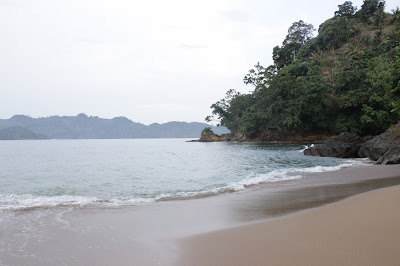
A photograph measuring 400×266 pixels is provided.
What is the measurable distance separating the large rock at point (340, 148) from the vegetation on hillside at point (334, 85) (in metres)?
5.61

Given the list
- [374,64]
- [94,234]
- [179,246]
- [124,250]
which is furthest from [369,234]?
[374,64]

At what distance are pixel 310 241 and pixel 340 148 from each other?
78.2 feet

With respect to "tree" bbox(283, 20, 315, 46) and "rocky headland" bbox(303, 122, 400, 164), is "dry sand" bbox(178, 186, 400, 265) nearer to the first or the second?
"rocky headland" bbox(303, 122, 400, 164)

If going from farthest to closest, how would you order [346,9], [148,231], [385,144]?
[346,9], [385,144], [148,231]

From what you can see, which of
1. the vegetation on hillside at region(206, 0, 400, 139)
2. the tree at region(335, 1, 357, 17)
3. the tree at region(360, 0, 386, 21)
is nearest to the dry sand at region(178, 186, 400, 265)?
the vegetation on hillside at region(206, 0, 400, 139)

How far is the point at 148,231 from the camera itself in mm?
5074

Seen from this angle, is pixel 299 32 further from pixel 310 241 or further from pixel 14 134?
pixel 14 134

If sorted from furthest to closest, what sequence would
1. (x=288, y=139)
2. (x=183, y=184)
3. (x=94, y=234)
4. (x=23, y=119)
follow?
(x=23, y=119) → (x=288, y=139) → (x=183, y=184) → (x=94, y=234)

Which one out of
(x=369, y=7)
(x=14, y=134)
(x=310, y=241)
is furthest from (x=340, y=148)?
(x=14, y=134)

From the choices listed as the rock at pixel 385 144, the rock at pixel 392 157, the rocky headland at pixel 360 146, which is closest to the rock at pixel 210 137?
the rocky headland at pixel 360 146

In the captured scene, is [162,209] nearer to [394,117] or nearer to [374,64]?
[394,117]

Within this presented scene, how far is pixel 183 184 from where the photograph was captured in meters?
11.8

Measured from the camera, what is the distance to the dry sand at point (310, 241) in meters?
3.40

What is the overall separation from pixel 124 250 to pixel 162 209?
282 cm
